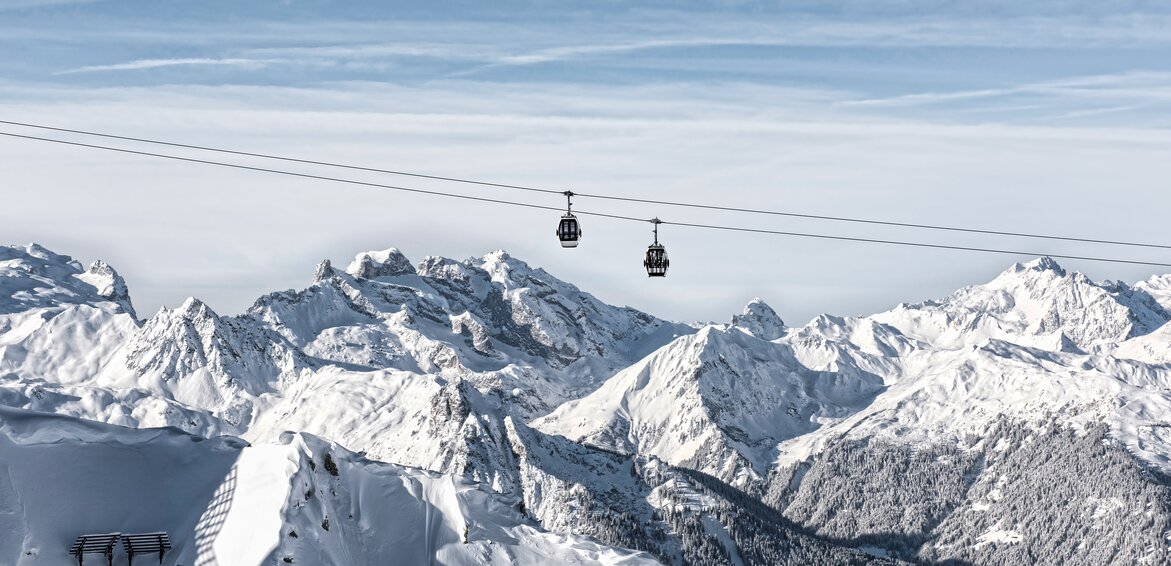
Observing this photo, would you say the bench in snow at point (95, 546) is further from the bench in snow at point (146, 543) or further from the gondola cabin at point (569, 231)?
the gondola cabin at point (569, 231)

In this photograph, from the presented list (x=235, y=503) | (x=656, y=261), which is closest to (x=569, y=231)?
(x=656, y=261)

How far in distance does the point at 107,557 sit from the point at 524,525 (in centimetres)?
4995

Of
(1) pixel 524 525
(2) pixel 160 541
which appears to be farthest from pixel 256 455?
(1) pixel 524 525

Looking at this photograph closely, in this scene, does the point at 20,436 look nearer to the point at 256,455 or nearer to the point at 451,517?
the point at 256,455

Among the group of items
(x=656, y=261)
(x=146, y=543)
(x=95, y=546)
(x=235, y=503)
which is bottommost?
(x=146, y=543)

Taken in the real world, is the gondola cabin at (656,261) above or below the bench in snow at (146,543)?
above

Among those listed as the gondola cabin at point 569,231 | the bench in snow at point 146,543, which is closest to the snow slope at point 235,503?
the bench in snow at point 146,543

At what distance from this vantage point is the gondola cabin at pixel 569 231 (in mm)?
116562

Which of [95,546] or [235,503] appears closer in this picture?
[95,546]

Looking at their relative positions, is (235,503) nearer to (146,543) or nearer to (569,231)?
(146,543)

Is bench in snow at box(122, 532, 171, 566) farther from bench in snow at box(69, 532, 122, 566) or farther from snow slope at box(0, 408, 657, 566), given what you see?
bench in snow at box(69, 532, 122, 566)

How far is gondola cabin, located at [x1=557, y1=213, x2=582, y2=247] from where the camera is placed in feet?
382

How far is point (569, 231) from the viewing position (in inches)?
4604

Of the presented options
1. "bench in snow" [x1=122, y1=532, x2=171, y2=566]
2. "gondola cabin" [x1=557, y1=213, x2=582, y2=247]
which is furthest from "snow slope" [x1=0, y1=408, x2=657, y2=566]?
"gondola cabin" [x1=557, y1=213, x2=582, y2=247]
